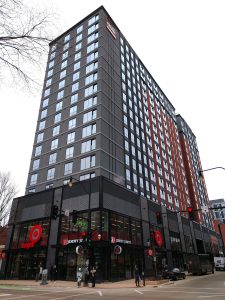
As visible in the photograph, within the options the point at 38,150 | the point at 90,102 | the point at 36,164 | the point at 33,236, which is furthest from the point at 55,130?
the point at 33,236

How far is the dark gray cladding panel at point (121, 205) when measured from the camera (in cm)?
3456

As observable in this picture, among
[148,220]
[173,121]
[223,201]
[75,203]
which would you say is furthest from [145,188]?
[223,201]

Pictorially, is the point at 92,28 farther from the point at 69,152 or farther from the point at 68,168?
the point at 68,168

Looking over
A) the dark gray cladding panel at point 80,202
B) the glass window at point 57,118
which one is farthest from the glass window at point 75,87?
the dark gray cladding panel at point 80,202

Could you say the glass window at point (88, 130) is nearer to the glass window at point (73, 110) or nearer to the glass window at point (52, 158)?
the glass window at point (73, 110)

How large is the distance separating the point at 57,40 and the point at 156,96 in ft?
247

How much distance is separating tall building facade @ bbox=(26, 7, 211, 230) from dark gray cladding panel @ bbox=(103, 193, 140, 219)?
17.8 feet

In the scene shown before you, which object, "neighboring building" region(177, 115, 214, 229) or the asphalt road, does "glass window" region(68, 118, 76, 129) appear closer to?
the asphalt road

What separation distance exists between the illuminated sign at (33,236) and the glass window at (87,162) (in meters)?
12.1

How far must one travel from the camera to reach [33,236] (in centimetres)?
3678

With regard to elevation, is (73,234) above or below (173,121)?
below

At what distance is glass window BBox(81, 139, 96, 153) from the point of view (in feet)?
142

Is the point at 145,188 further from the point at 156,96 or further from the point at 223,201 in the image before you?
the point at 223,201

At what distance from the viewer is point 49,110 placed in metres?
55.9
